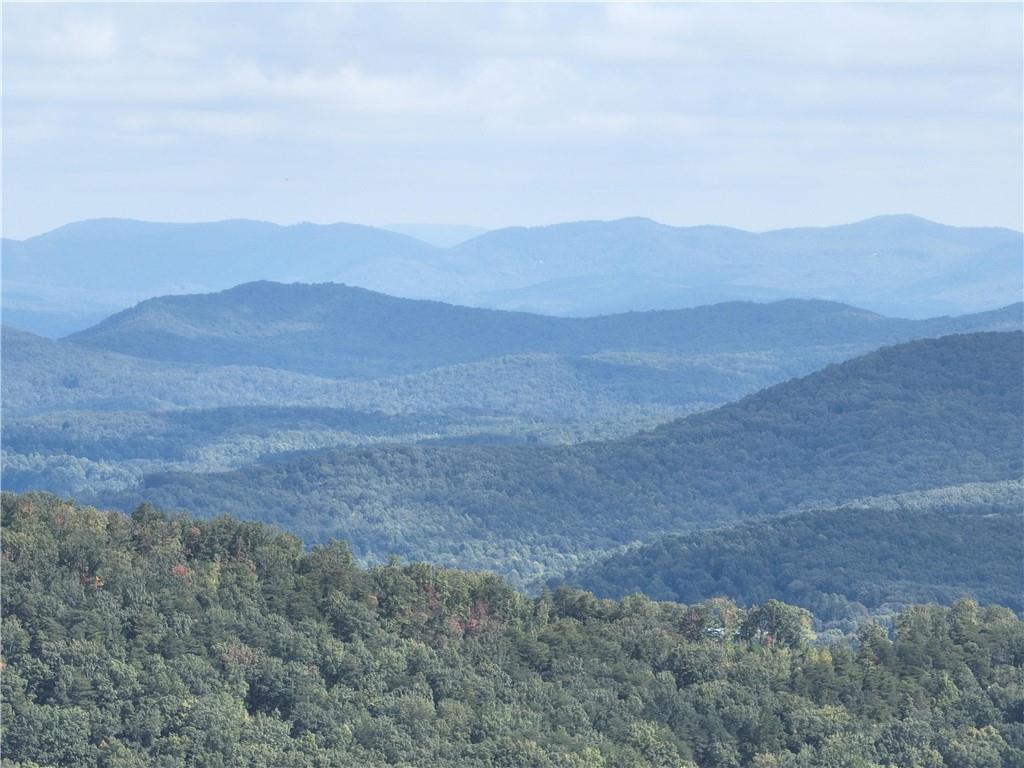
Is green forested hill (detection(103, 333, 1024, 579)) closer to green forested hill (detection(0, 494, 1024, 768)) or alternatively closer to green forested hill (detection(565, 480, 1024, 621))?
green forested hill (detection(565, 480, 1024, 621))

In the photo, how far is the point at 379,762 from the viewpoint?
47.0 meters

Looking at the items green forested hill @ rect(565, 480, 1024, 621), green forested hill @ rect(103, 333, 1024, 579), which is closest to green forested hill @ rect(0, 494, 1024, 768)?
green forested hill @ rect(565, 480, 1024, 621)

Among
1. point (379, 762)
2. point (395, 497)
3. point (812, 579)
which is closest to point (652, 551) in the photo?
point (812, 579)

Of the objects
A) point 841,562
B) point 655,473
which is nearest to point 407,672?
point 841,562

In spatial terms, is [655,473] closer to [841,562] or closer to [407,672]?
[841,562]

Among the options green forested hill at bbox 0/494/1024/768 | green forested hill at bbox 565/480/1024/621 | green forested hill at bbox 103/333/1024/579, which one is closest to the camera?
green forested hill at bbox 0/494/1024/768

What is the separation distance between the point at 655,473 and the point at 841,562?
1892 inches

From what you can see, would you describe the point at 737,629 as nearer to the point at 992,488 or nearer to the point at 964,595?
the point at 964,595

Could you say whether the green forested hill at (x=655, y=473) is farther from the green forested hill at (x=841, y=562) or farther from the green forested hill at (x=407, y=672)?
the green forested hill at (x=407, y=672)

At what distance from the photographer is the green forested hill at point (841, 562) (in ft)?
335

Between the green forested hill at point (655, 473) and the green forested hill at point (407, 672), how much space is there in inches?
2725

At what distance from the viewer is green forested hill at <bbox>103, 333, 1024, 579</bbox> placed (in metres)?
143

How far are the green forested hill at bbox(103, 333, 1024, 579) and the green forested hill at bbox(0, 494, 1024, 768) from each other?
69.2 meters

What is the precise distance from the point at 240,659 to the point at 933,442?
355 feet
